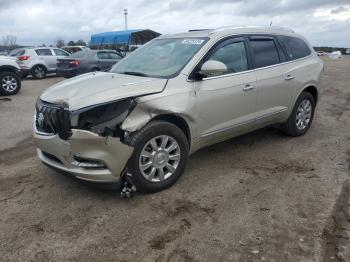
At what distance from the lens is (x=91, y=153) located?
379 centimetres

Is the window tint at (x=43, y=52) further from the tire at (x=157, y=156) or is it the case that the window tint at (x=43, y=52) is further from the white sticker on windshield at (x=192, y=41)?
the tire at (x=157, y=156)

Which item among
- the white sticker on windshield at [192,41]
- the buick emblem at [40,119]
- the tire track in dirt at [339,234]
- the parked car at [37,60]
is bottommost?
the parked car at [37,60]

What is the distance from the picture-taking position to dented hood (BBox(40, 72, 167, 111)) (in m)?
3.84

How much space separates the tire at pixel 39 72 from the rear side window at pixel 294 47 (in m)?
15.4

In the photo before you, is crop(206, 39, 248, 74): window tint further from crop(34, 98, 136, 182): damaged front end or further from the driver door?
crop(34, 98, 136, 182): damaged front end

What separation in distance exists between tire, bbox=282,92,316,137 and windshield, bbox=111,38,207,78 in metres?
2.26

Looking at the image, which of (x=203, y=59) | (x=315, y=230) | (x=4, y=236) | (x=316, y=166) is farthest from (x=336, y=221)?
(x=4, y=236)

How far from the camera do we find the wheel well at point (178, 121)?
423 cm

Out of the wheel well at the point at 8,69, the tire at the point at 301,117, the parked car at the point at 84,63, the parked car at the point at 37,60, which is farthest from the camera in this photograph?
the parked car at the point at 37,60

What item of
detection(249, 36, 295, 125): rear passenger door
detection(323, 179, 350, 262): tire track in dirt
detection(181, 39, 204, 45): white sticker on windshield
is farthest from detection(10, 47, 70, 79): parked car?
detection(323, 179, 350, 262): tire track in dirt

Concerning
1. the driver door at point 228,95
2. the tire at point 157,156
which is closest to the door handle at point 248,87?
the driver door at point 228,95

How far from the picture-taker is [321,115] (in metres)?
8.24

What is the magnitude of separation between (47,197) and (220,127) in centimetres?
223

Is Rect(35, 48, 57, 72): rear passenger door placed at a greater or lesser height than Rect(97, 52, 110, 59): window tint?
lesser
